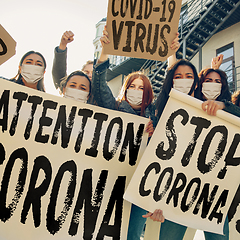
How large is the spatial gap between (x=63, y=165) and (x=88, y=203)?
36 cm

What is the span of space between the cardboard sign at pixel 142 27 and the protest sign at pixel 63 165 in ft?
2.05

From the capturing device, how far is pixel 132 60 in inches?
464

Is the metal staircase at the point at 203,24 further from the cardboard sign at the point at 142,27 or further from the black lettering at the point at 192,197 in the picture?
the black lettering at the point at 192,197

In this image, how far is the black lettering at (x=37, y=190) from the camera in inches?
65.4

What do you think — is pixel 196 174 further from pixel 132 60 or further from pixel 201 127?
pixel 132 60

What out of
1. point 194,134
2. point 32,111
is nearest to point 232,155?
point 194,134

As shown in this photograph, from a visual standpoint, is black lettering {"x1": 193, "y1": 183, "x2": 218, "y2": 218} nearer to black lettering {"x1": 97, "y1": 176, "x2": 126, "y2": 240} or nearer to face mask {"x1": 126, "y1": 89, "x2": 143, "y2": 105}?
black lettering {"x1": 97, "y1": 176, "x2": 126, "y2": 240}

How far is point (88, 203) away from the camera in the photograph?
5.75 ft

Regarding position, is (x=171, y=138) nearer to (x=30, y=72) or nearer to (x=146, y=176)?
(x=146, y=176)

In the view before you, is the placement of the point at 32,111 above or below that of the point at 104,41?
below

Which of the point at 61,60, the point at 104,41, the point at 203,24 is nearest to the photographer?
the point at 104,41

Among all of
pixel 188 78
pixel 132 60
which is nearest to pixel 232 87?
pixel 132 60

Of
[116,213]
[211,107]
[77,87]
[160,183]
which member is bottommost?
[116,213]

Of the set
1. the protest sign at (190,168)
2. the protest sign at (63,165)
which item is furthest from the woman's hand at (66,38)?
the protest sign at (190,168)
